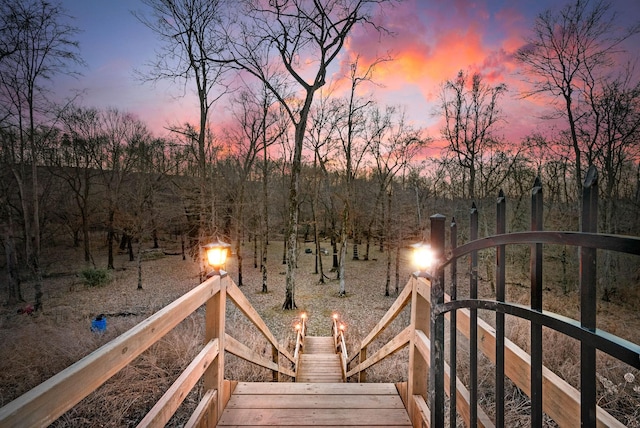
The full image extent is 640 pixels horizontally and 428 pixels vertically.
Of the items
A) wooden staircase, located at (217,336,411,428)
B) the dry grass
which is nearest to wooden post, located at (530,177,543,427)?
wooden staircase, located at (217,336,411,428)

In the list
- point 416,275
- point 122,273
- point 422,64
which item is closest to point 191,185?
point 122,273

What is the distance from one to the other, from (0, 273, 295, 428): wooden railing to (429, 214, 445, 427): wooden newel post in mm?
1529

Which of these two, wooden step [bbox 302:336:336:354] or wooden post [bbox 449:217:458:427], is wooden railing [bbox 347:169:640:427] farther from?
wooden step [bbox 302:336:336:354]

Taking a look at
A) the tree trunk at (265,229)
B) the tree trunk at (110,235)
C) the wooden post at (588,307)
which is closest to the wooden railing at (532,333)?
the wooden post at (588,307)

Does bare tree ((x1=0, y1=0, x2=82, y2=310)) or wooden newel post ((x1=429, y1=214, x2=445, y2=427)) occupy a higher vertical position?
bare tree ((x1=0, y1=0, x2=82, y2=310))

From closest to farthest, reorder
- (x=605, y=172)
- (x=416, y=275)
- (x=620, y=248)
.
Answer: (x=620, y=248) → (x=416, y=275) → (x=605, y=172)

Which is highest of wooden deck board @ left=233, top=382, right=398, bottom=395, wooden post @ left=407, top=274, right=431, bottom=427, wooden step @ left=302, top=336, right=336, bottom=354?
wooden post @ left=407, top=274, right=431, bottom=427

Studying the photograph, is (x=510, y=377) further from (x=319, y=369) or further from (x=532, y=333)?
(x=319, y=369)

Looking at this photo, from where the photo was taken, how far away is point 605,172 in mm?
13539

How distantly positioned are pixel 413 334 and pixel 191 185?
19.7 metres

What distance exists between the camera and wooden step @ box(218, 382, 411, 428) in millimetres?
2340

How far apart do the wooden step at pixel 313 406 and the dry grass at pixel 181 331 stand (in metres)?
1.39

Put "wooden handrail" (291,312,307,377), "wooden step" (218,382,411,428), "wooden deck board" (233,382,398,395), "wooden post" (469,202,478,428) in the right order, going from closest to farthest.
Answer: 1. "wooden post" (469,202,478,428)
2. "wooden step" (218,382,411,428)
3. "wooden deck board" (233,382,398,395)
4. "wooden handrail" (291,312,307,377)

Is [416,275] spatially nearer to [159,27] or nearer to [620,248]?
[620,248]
